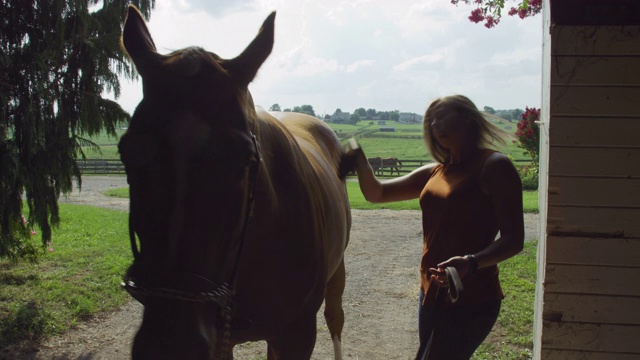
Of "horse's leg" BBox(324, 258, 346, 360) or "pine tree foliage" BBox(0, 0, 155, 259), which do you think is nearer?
"horse's leg" BBox(324, 258, 346, 360)

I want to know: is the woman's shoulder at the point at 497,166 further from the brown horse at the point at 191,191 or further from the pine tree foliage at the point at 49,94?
the pine tree foliage at the point at 49,94

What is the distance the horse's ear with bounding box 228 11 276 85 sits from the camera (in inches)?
71.9

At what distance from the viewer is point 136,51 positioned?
1796 millimetres

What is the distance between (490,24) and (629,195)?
3.84m

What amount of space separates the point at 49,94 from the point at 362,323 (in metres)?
3.83

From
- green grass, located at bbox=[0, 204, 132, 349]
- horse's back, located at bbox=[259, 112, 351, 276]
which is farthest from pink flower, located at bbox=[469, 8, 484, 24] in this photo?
green grass, located at bbox=[0, 204, 132, 349]

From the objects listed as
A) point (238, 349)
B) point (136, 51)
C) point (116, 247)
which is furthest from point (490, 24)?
point (116, 247)

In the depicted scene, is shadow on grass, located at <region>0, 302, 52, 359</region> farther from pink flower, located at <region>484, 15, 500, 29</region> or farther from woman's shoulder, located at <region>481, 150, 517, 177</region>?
pink flower, located at <region>484, 15, 500, 29</region>

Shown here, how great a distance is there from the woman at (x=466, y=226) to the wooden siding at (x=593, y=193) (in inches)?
22.9

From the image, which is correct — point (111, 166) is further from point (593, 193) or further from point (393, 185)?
point (593, 193)

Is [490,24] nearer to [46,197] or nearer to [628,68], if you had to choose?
[628,68]

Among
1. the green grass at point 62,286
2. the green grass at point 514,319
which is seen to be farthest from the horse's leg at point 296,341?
the green grass at point 62,286

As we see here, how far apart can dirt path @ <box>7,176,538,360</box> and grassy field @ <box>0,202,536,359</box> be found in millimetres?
290

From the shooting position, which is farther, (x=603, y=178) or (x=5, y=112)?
(x=5, y=112)
